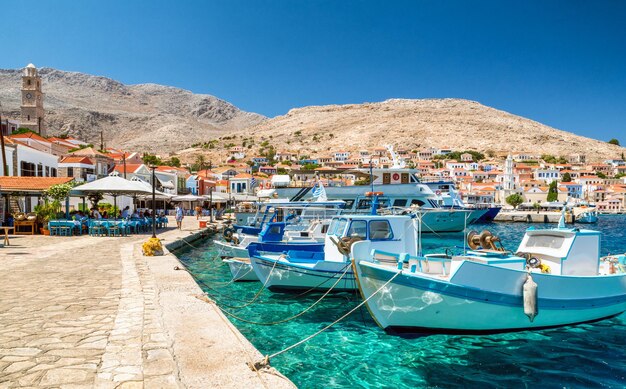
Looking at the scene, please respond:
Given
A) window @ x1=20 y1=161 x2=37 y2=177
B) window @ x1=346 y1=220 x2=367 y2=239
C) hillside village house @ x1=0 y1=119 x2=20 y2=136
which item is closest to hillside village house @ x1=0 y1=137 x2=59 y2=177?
window @ x1=20 y1=161 x2=37 y2=177

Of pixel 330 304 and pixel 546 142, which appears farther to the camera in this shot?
pixel 546 142

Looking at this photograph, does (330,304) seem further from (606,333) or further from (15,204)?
(15,204)

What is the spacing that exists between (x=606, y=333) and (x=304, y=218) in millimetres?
11785

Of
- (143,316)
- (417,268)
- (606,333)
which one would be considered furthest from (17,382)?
(606,333)

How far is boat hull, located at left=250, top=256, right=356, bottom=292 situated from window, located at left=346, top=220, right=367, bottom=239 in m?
0.82

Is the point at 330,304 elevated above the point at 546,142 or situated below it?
below

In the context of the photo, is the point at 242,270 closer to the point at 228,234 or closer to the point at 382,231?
the point at 382,231

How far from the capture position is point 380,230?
11.8 meters

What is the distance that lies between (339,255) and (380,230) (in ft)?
4.37

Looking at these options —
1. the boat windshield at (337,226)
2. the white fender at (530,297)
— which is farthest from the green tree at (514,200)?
the white fender at (530,297)

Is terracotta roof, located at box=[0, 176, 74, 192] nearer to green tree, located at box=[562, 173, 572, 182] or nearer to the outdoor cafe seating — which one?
the outdoor cafe seating

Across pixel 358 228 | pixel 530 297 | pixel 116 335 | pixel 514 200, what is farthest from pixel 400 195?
pixel 514 200

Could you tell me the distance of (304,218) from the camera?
19.2 meters

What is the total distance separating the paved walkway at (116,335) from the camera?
4.64m
